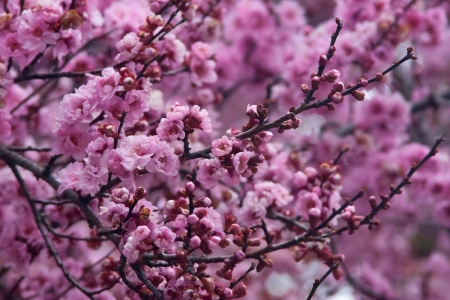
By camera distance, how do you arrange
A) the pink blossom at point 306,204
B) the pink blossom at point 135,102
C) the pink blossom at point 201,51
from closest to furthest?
the pink blossom at point 135,102 → the pink blossom at point 306,204 → the pink blossom at point 201,51

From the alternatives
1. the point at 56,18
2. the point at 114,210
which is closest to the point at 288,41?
the point at 56,18

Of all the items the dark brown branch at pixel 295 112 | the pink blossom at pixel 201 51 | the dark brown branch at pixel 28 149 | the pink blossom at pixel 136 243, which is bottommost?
the pink blossom at pixel 136 243

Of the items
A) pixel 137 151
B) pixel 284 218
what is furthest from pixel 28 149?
pixel 284 218

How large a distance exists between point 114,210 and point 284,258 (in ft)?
11.7

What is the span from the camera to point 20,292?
7.14 ft

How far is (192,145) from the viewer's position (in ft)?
6.52

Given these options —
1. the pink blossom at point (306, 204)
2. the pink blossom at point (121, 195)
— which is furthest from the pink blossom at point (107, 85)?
the pink blossom at point (306, 204)

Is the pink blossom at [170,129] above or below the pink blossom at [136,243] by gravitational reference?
above

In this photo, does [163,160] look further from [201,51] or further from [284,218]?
[201,51]

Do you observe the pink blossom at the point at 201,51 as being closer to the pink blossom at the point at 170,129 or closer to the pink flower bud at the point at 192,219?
the pink blossom at the point at 170,129

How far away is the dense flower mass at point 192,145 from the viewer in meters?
1.19

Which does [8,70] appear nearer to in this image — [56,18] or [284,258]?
[56,18]

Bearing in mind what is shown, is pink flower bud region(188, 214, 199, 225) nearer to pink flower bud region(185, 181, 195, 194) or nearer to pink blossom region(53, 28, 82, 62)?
pink flower bud region(185, 181, 195, 194)

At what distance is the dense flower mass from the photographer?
119 centimetres
